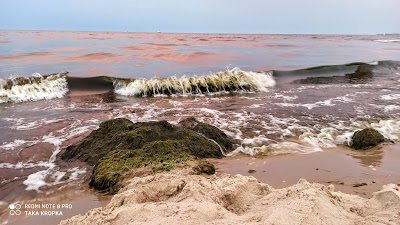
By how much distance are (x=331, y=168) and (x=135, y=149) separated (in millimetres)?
3285

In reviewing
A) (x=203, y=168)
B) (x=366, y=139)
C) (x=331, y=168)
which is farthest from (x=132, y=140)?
(x=366, y=139)

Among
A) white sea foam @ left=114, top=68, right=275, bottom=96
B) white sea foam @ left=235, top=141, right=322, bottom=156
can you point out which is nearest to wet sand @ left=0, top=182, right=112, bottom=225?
white sea foam @ left=235, top=141, right=322, bottom=156

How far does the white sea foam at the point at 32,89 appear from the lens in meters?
10.5

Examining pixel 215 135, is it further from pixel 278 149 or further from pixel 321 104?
pixel 321 104

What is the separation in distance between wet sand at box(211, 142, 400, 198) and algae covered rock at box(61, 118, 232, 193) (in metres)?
0.54

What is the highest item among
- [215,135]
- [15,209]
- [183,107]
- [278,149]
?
[215,135]

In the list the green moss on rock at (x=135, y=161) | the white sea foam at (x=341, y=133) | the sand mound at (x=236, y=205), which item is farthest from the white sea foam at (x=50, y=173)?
the white sea foam at (x=341, y=133)

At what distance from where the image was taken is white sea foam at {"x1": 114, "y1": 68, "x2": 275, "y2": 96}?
11.9m

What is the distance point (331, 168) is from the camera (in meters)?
4.59

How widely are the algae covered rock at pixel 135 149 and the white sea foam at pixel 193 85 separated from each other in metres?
6.07

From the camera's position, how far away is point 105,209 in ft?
9.46

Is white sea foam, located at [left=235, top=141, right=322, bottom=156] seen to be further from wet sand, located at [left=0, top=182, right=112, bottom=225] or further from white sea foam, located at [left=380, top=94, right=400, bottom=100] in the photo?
white sea foam, located at [left=380, top=94, right=400, bottom=100]

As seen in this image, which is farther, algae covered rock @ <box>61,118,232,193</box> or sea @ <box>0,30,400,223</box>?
sea @ <box>0,30,400,223</box>

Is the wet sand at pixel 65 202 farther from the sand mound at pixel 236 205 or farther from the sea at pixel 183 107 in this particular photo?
the sand mound at pixel 236 205
